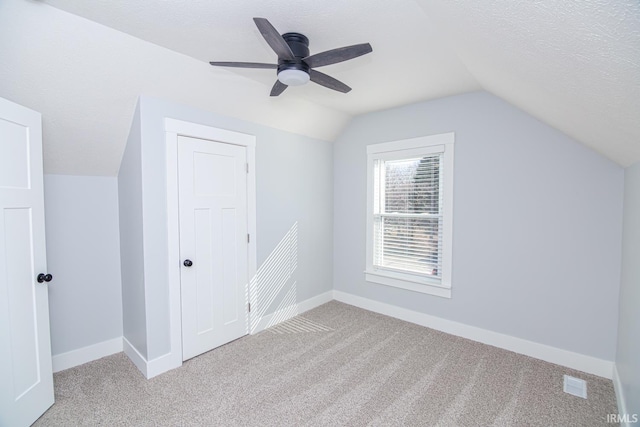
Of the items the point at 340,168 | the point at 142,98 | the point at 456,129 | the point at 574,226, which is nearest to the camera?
the point at 142,98

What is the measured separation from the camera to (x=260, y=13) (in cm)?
176

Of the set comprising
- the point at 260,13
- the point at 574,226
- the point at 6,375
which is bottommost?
the point at 6,375

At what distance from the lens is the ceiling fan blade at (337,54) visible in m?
1.67

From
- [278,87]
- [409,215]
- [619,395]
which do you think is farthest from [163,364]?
[619,395]

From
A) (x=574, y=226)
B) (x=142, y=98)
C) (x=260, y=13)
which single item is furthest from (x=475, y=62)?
(x=142, y=98)

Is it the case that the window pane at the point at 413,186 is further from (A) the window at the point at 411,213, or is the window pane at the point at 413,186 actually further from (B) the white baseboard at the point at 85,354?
(B) the white baseboard at the point at 85,354

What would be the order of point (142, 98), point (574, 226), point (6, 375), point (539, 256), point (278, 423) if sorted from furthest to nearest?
point (539, 256) < point (574, 226) < point (142, 98) < point (278, 423) < point (6, 375)

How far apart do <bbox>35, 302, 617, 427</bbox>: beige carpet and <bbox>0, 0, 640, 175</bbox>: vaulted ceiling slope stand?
6.00 ft

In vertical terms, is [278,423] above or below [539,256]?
below

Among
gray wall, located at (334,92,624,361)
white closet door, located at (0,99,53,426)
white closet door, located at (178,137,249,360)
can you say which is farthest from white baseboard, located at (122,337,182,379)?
gray wall, located at (334,92,624,361)

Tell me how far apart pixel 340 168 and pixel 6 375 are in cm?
370

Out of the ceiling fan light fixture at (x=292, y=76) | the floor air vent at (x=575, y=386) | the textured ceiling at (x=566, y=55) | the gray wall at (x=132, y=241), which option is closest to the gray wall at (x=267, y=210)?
the gray wall at (x=132, y=241)

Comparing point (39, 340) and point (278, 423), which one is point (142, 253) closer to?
point (39, 340)

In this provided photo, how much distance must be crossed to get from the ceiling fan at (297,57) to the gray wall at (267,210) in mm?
1029
